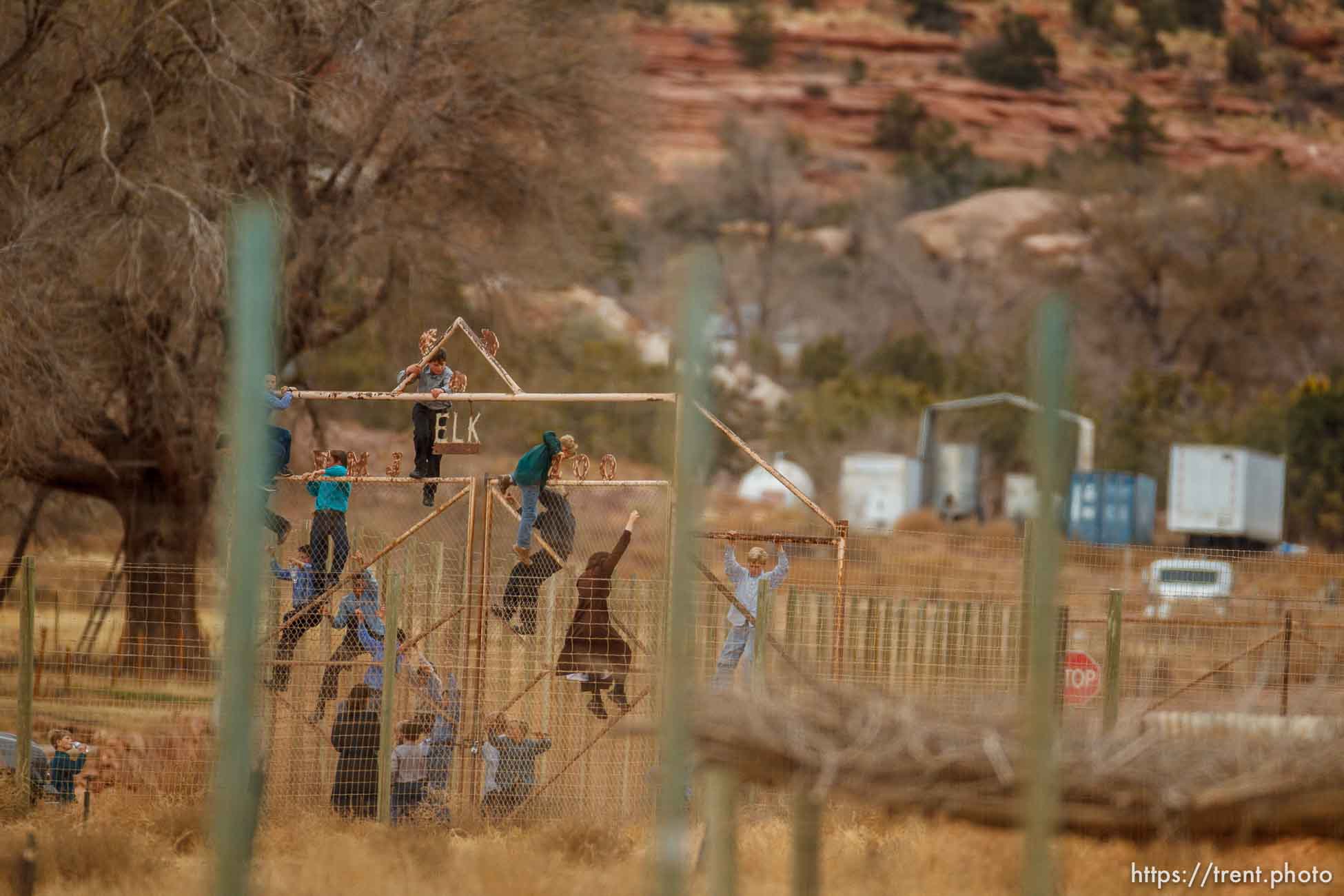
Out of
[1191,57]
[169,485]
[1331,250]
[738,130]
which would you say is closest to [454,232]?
[169,485]

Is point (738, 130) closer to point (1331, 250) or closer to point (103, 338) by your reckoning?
point (1331, 250)

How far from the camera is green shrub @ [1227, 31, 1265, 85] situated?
343ft

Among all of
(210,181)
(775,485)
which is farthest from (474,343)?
(775,485)

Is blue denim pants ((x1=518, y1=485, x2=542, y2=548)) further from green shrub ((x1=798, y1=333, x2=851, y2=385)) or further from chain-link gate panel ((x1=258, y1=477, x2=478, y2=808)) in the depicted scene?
green shrub ((x1=798, y1=333, x2=851, y2=385))

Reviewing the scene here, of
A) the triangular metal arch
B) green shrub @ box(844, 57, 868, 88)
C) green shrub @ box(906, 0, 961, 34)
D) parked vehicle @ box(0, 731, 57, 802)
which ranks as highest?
green shrub @ box(906, 0, 961, 34)

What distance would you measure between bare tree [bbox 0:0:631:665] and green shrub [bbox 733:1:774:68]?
82624 mm

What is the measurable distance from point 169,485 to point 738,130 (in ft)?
231

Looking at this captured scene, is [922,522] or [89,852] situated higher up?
[922,522]

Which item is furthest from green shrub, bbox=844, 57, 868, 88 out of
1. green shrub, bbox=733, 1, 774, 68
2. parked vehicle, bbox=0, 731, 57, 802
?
parked vehicle, bbox=0, 731, 57, 802

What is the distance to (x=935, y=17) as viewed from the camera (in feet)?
356

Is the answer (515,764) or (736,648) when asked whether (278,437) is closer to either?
(515,764)

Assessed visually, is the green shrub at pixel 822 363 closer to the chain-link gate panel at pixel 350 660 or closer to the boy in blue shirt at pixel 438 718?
the chain-link gate panel at pixel 350 660

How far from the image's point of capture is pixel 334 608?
10.9 meters

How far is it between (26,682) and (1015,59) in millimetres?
98477
